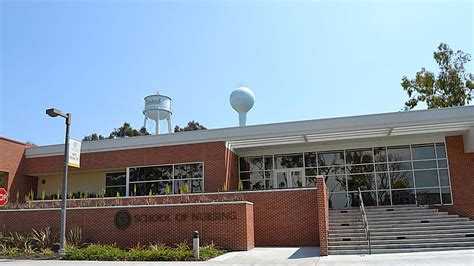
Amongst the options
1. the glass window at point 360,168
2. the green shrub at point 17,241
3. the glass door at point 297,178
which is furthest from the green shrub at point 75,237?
the glass window at point 360,168

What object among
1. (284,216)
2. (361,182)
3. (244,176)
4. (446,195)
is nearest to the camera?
(284,216)

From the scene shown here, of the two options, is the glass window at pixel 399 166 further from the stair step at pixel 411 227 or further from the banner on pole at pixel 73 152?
the banner on pole at pixel 73 152

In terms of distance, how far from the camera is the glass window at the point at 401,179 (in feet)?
75.6

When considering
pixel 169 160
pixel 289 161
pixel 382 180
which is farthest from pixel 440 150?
pixel 169 160

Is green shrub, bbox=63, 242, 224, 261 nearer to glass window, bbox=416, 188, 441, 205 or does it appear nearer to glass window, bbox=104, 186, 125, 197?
glass window, bbox=104, 186, 125, 197

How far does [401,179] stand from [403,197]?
0.92m

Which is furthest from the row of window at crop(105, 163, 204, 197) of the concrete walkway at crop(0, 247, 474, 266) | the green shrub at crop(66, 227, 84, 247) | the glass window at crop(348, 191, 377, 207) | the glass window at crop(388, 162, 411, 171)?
the glass window at crop(388, 162, 411, 171)

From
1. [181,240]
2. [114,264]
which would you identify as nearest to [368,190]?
[181,240]

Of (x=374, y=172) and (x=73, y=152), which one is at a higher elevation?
(x=73, y=152)

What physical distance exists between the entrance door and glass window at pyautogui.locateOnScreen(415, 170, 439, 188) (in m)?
5.82

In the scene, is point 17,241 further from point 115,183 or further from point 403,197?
point 403,197

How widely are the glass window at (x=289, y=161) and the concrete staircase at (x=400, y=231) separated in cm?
436

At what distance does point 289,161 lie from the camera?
25.0m

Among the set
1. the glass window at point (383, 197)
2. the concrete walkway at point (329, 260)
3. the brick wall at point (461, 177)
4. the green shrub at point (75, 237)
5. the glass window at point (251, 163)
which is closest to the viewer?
the concrete walkway at point (329, 260)
